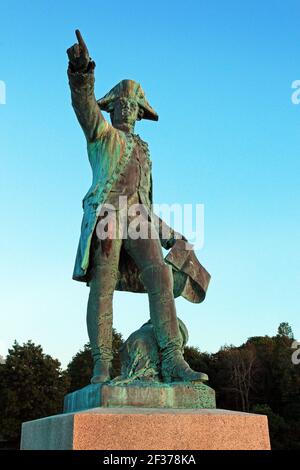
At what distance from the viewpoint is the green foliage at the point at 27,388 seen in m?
47.4

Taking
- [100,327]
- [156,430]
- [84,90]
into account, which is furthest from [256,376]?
[156,430]

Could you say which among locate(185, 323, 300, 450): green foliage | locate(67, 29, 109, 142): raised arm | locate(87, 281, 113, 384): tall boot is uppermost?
locate(185, 323, 300, 450): green foliage

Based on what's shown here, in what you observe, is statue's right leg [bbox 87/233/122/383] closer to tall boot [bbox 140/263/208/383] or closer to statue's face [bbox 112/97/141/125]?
tall boot [bbox 140/263/208/383]

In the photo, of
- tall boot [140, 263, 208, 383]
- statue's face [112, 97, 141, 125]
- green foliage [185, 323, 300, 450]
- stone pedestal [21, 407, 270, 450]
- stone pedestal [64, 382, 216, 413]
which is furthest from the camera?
green foliage [185, 323, 300, 450]

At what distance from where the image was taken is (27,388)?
4878 cm

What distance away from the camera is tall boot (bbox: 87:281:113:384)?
600cm

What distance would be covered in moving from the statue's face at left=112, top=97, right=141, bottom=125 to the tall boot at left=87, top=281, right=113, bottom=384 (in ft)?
7.98

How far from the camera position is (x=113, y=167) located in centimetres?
677

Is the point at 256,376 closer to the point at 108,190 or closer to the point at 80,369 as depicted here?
the point at 80,369

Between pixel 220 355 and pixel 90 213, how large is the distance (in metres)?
52.5

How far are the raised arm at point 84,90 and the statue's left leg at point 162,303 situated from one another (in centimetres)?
144

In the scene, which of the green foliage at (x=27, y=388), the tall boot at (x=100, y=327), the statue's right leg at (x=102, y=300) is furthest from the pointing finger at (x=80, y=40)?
the green foliage at (x=27, y=388)

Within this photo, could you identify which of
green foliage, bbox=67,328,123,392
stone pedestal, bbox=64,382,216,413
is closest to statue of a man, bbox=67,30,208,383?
stone pedestal, bbox=64,382,216,413

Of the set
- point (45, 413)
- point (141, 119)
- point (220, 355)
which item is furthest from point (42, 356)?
point (141, 119)
